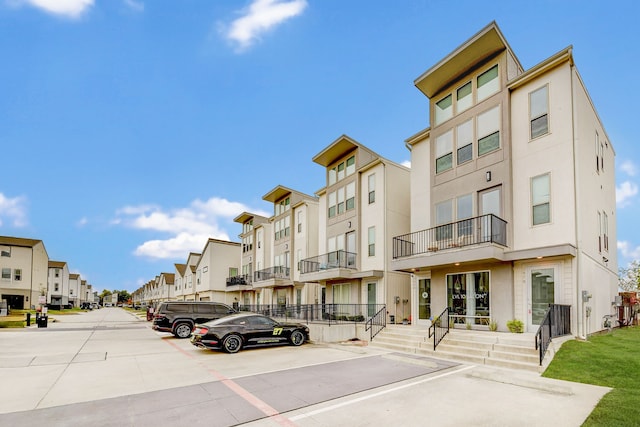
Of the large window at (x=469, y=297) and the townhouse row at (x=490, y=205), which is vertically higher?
the townhouse row at (x=490, y=205)

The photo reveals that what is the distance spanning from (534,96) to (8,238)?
218ft

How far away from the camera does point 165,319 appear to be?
20.7m

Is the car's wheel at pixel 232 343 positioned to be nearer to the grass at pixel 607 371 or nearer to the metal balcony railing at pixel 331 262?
the metal balcony railing at pixel 331 262

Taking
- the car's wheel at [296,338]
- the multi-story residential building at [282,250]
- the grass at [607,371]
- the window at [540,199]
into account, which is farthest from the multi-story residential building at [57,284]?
the grass at [607,371]

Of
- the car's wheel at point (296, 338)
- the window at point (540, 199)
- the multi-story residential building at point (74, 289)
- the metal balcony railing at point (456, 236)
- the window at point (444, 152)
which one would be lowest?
the multi-story residential building at point (74, 289)

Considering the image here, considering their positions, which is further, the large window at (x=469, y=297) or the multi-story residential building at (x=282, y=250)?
the multi-story residential building at (x=282, y=250)

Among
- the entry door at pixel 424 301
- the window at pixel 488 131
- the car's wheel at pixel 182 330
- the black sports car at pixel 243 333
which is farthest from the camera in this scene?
the car's wheel at pixel 182 330

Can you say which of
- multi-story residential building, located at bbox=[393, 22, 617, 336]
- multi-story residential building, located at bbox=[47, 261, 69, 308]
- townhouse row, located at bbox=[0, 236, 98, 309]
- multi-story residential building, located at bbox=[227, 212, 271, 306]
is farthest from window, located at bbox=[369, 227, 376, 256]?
multi-story residential building, located at bbox=[47, 261, 69, 308]

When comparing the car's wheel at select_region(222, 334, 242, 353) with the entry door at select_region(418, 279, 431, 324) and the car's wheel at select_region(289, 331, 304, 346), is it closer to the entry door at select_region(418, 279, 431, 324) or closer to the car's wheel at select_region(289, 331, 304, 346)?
the car's wheel at select_region(289, 331, 304, 346)

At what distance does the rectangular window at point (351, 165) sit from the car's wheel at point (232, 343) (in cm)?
1197

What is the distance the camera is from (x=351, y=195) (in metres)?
23.0

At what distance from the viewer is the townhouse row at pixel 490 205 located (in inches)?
504

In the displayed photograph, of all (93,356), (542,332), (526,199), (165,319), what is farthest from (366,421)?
(165,319)

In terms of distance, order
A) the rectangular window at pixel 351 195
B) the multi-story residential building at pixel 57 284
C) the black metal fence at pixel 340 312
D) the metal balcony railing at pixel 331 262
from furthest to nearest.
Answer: the multi-story residential building at pixel 57 284
the rectangular window at pixel 351 195
the metal balcony railing at pixel 331 262
the black metal fence at pixel 340 312
